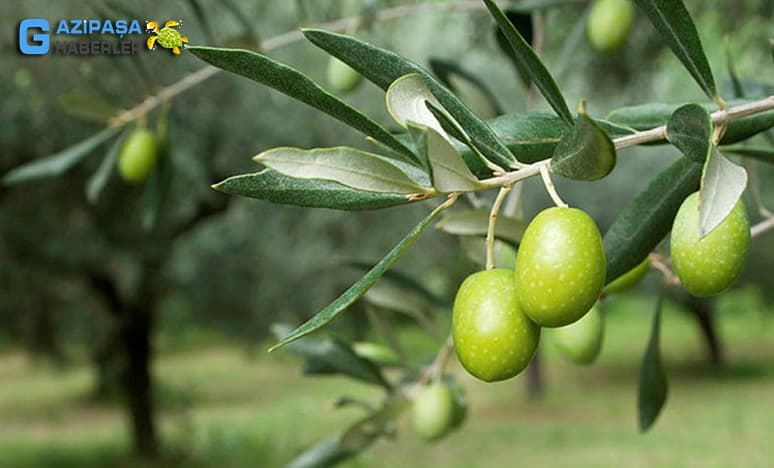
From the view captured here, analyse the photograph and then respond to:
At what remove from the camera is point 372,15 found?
5.11ft

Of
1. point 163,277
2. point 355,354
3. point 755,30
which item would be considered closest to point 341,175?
point 355,354

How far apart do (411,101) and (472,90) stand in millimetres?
882

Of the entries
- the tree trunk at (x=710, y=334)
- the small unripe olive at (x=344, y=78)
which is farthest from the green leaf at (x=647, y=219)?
the tree trunk at (x=710, y=334)

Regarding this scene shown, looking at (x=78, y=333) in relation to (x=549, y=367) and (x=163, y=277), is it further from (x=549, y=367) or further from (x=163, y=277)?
(x=549, y=367)

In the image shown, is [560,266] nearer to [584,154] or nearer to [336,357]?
[584,154]

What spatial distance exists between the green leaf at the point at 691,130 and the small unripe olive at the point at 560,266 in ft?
0.26

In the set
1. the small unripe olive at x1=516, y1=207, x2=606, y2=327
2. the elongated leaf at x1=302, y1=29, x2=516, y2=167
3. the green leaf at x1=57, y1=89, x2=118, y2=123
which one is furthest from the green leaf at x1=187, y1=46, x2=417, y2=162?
the green leaf at x1=57, y1=89, x2=118, y2=123

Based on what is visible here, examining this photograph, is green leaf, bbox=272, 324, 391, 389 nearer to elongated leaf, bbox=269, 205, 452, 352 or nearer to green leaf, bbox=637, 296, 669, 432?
green leaf, bbox=637, 296, 669, 432

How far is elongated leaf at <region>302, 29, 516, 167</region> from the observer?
1.84 feet

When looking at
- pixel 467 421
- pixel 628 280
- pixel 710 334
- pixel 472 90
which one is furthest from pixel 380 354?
pixel 710 334

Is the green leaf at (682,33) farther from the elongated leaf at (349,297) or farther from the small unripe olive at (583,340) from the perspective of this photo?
the small unripe olive at (583,340)

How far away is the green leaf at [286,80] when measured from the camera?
1.70 feet

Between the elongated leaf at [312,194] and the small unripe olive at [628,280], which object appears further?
the small unripe olive at [628,280]

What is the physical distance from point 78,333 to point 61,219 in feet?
10.5
